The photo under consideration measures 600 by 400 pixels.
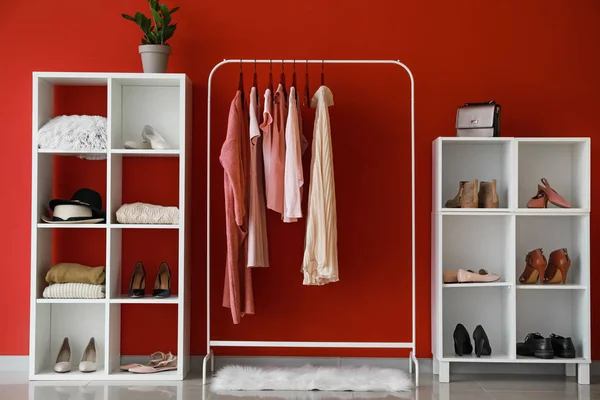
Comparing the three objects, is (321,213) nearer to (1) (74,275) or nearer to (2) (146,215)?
(2) (146,215)

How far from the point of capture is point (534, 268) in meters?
4.64

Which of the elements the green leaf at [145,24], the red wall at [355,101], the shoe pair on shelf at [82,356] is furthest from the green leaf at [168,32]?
the shoe pair on shelf at [82,356]

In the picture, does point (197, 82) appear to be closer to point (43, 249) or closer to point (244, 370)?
point (43, 249)

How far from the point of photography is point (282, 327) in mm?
4914

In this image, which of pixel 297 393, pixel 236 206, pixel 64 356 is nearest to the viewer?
pixel 297 393

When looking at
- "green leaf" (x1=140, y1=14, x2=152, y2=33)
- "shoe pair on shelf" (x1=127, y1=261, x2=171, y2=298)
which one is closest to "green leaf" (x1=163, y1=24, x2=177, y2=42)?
"green leaf" (x1=140, y1=14, x2=152, y2=33)

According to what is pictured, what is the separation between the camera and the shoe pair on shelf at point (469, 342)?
461cm

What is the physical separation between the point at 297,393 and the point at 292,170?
4.16ft

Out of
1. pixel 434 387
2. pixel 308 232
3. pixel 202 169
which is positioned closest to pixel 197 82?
pixel 202 169

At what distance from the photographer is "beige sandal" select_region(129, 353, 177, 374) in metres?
4.61

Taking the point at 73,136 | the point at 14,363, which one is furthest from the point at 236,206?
the point at 14,363

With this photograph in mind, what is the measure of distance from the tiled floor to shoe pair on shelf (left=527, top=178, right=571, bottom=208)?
3.51 feet

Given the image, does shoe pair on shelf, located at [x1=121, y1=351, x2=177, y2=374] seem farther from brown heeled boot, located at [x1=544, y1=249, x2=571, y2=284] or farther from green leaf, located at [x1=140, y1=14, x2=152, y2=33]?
brown heeled boot, located at [x1=544, y1=249, x2=571, y2=284]

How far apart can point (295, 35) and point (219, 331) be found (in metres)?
1.98
